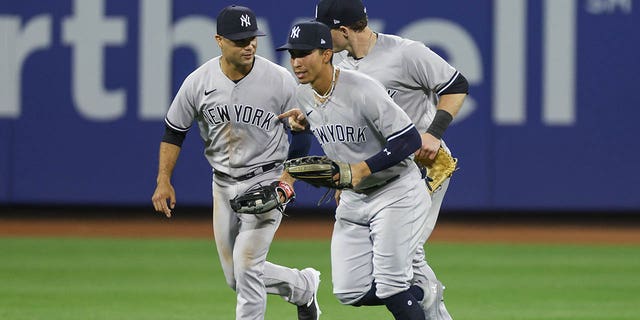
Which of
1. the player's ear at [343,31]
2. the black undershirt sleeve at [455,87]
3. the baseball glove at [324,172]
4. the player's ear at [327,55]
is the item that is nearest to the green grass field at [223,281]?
the black undershirt sleeve at [455,87]

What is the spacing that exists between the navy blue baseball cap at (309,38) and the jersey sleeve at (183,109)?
1.09m

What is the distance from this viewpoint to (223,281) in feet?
31.3

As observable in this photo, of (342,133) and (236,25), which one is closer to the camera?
(342,133)

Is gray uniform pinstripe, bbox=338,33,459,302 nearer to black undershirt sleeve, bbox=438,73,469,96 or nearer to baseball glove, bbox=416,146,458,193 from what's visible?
black undershirt sleeve, bbox=438,73,469,96

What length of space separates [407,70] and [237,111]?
1.00m

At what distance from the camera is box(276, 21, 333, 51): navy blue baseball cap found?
18.6ft

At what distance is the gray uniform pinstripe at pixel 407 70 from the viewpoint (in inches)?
248

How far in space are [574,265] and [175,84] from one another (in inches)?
213

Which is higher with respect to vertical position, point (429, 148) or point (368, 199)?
point (429, 148)

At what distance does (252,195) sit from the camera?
6.32 m

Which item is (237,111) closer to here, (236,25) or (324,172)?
(236,25)

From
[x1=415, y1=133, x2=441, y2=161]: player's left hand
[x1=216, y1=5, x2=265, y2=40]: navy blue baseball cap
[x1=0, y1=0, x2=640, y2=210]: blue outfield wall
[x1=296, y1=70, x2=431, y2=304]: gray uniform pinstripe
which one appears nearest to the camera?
[x1=296, y1=70, x2=431, y2=304]: gray uniform pinstripe

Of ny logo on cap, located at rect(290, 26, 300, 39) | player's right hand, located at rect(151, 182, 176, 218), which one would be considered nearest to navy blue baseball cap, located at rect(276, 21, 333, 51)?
ny logo on cap, located at rect(290, 26, 300, 39)

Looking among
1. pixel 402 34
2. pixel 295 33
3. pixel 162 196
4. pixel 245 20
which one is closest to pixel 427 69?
pixel 295 33
